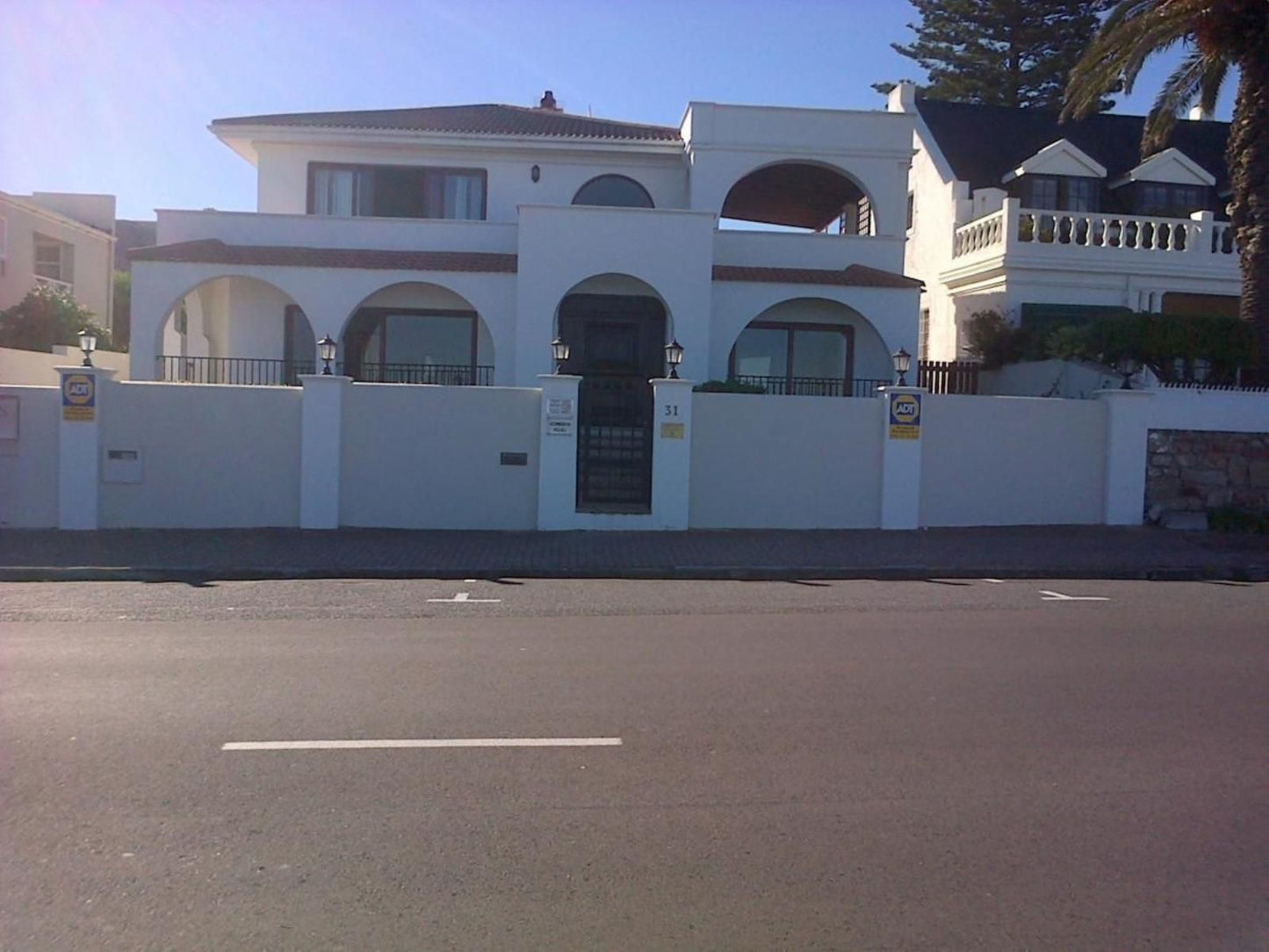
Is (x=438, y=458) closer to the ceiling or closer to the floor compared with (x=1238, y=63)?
closer to the floor

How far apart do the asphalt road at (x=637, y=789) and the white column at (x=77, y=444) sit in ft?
19.6

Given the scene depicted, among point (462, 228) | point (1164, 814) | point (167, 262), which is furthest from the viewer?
point (462, 228)

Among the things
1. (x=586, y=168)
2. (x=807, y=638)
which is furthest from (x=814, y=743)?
(x=586, y=168)

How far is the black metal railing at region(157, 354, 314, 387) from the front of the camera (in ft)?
72.9

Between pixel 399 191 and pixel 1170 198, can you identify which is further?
pixel 1170 198

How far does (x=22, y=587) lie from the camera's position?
12.8 metres

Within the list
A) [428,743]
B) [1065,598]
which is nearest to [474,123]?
[1065,598]

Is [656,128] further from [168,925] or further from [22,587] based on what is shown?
[168,925]

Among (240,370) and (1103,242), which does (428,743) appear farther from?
(1103,242)

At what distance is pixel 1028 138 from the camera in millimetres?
29391

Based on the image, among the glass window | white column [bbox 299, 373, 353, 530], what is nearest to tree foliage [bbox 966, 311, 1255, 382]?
the glass window

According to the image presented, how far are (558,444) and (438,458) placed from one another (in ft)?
5.32

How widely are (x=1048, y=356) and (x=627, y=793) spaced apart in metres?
17.9

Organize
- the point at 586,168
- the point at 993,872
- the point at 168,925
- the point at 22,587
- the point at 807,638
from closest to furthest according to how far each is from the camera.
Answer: the point at 168,925 → the point at 993,872 → the point at 807,638 → the point at 22,587 → the point at 586,168
